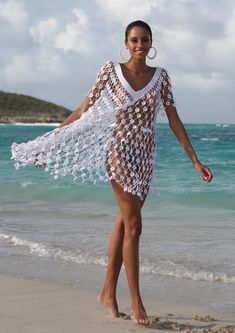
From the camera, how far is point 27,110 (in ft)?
461

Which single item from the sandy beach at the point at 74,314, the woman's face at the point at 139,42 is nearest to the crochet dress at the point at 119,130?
the woman's face at the point at 139,42

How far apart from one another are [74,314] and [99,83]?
5.25 ft

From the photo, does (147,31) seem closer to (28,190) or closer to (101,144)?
(101,144)

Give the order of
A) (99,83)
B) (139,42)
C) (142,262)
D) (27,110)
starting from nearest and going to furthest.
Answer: (139,42) → (99,83) → (142,262) → (27,110)

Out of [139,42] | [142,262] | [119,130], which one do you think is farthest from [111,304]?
[142,262]

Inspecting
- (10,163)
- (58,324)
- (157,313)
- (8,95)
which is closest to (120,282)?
(157,313)

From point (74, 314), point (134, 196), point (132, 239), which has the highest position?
point (134, 196)

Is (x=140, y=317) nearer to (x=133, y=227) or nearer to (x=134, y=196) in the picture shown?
(x=133, y=227)

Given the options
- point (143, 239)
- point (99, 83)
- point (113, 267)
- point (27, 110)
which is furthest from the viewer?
point (27, 110)

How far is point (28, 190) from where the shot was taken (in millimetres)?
14547

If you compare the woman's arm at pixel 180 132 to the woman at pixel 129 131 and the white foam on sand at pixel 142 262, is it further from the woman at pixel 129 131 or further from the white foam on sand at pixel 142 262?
the white foam on sand at pixel 142 262

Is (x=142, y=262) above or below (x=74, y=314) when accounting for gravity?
above

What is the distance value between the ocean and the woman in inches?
16.4

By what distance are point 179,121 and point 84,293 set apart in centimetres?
170
